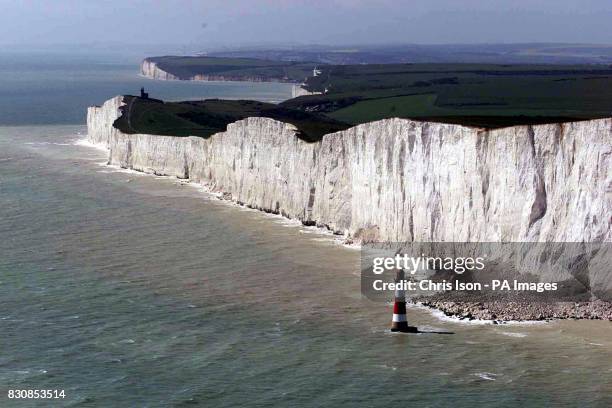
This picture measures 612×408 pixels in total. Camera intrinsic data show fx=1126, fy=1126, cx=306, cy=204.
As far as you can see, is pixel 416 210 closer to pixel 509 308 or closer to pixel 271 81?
pixel 509 308

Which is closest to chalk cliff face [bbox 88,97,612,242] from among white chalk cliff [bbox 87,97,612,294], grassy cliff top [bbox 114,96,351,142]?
white chalk cliff [bbox 87,97,612,294]

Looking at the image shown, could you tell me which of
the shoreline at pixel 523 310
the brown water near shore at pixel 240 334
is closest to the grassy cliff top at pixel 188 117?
the brown water near shore at pixel 240 334

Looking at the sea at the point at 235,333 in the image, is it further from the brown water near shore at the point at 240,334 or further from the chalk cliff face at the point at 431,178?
the chalk cliff face at the point at 431,178

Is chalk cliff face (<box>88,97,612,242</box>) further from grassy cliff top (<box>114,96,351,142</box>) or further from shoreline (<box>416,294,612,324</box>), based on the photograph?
grassy cliff top (<box>114,96,351,142</box>)

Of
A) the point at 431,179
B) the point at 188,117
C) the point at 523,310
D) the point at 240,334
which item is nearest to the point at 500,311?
the point at 523,310

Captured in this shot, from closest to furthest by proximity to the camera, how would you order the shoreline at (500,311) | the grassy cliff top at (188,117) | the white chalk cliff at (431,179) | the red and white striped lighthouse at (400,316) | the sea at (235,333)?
the sea at (235,333) → the red and white striped lighthouse at (400,316) → the shoreline at (500,311) → the white chalk cliff at (431,179) → the grassy cliff top at (188,117)

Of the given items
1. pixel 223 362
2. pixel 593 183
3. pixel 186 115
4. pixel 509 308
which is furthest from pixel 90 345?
pixel 186 115
